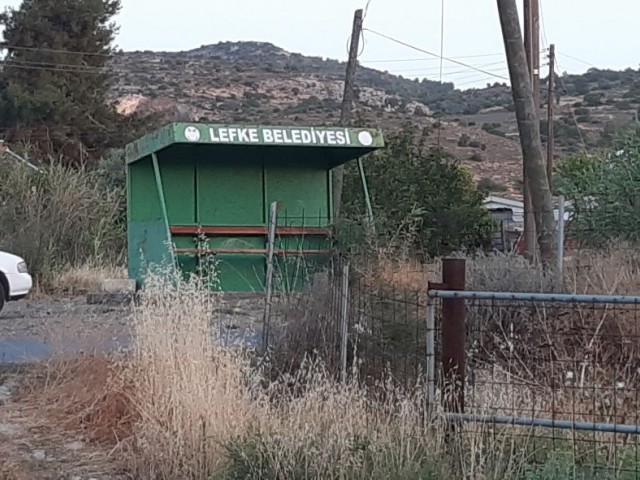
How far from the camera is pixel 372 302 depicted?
838cm

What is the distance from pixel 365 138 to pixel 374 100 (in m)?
49.5

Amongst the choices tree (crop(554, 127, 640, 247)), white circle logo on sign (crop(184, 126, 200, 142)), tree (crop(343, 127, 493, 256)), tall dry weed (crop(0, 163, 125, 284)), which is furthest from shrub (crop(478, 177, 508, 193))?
white circle logo on sign (crop(184, 126, 200, 142))

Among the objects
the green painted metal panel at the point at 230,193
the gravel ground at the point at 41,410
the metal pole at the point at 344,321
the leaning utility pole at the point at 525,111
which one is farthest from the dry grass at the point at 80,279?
the metal pole at the point at 344,321

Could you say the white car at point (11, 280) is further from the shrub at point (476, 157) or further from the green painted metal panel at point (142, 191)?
the shrub at point (476, 157)

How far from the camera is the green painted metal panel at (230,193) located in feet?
61.1

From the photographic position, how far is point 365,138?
57.8 feet

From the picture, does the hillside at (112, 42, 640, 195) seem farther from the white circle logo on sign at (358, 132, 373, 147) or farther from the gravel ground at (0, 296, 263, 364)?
the gravel ground at (0, 296, 263, 364)

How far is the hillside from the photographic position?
188 feet

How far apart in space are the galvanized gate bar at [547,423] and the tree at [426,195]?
14153 mm

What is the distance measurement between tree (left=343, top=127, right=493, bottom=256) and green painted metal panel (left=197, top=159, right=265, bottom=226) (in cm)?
244

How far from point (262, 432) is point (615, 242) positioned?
10014 millimetres

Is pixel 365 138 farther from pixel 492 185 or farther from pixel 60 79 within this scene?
pixel 492 185

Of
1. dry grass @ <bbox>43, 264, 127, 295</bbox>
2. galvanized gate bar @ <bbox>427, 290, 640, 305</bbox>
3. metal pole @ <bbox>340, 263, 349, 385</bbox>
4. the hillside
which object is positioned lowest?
dry grass @ <bbox>43, 264, 127, 295</bbox>

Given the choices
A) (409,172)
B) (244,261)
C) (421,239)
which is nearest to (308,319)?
(244,261)
